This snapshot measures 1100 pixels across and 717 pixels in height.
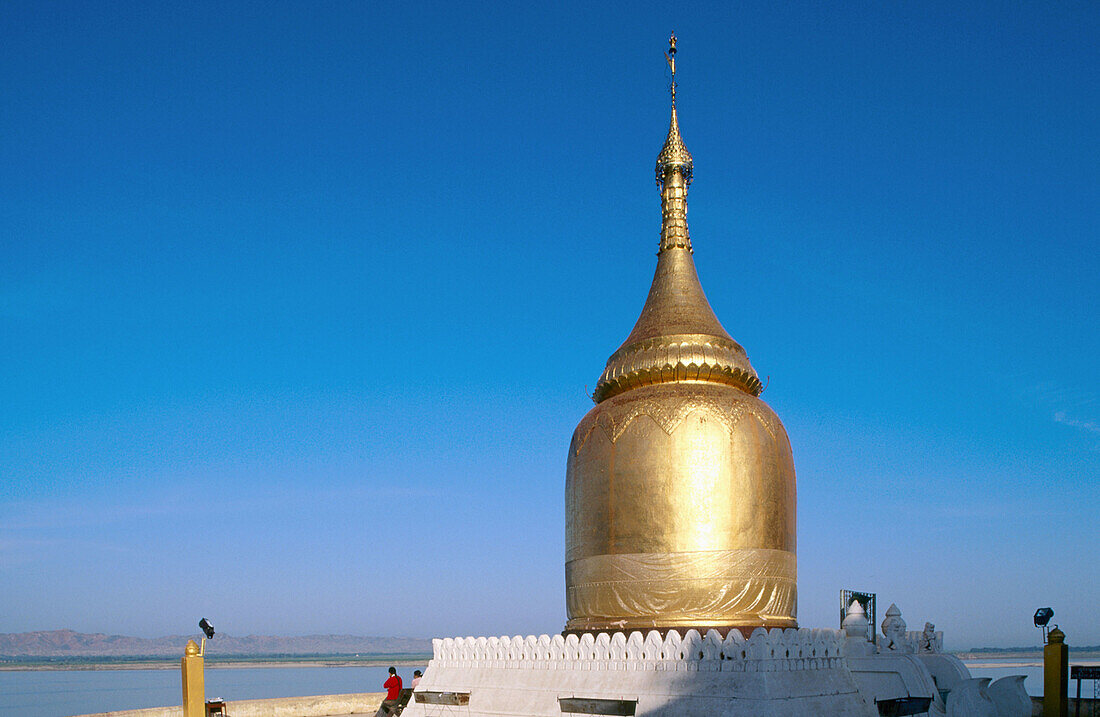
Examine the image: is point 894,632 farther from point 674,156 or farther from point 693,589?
point 674,156

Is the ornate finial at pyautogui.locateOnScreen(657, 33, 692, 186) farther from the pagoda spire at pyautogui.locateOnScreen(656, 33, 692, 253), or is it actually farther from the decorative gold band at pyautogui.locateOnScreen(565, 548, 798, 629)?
the decorative gold band at pyautogui.locateOnScreen(565, 548, 798, 629)

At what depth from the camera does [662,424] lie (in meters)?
21.5

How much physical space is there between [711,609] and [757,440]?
12.5ft

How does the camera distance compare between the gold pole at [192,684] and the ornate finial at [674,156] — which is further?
the ornate finial at [674,156]

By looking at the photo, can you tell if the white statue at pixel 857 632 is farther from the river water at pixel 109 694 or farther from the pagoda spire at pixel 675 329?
the river water at pixel 109 694

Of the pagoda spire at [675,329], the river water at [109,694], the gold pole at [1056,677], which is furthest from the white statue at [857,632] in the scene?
the river water at [109,694]

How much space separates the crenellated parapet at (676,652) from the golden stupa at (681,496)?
2304mm

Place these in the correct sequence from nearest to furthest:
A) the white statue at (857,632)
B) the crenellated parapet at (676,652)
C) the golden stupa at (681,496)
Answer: the crenellated parapet at (676,652) → the white statue at (857,632) → the golden stupa at (681,496)

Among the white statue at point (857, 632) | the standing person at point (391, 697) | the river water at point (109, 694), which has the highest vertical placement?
the white statue at point (857, 632)

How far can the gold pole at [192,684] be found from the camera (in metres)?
19.2

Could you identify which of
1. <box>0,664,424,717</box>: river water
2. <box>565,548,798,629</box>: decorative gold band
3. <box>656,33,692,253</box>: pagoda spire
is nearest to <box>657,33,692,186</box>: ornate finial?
<box>656,33,692,253</box>: pagoda spire

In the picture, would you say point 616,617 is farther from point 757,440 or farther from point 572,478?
point 757,440

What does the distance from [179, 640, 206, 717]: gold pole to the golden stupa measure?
7.86m

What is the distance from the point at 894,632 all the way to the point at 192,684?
1449cm
